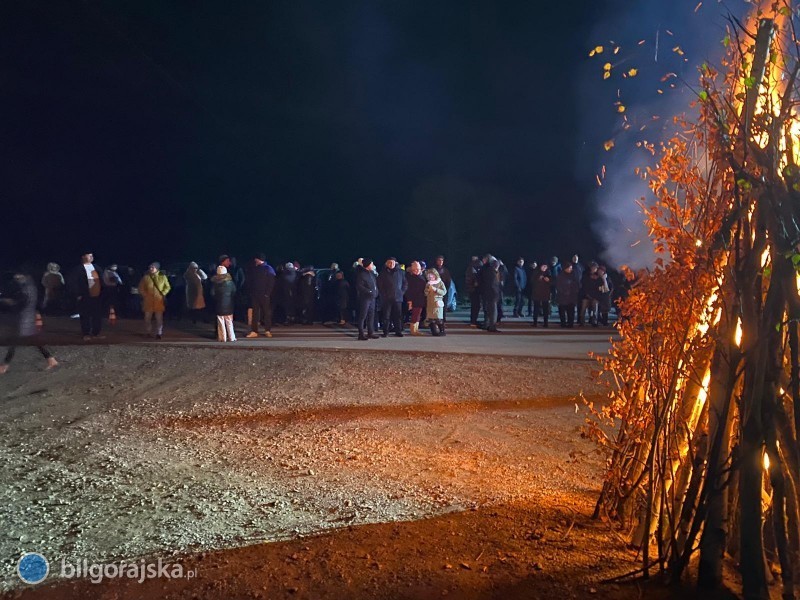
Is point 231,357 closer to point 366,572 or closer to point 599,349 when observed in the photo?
point 599,349

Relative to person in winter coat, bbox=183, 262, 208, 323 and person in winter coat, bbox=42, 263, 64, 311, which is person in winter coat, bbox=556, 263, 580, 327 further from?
person in winter coat, bbox=42, 263, 64, 311

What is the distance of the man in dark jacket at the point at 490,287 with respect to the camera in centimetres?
1605

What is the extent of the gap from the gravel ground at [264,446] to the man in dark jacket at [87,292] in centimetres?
219

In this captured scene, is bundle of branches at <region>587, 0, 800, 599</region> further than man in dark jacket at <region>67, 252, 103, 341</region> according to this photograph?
No

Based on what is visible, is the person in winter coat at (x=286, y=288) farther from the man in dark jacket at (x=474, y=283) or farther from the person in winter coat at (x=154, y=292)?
the man in dark jacket at (x=474, y=283)

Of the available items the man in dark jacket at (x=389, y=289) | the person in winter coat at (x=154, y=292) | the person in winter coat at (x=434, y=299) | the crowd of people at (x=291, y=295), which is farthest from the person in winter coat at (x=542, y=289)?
the person in winter coat at (x=154, y=292)

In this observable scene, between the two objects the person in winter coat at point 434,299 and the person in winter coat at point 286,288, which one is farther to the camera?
the person in winter coat at point 286,288

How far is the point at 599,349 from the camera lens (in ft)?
45.0

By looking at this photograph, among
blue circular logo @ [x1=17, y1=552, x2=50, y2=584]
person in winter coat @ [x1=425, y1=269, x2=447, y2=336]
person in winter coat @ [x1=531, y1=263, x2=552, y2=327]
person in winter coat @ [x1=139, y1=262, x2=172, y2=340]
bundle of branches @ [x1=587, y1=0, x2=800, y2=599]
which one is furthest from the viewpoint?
person in winter coat @ [x1=531, y1=263, x2=552, y2=327]

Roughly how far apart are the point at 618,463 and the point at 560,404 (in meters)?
4.56

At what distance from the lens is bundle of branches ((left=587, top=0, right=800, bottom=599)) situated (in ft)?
11.7

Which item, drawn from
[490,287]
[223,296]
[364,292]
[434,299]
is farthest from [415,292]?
[223,296]

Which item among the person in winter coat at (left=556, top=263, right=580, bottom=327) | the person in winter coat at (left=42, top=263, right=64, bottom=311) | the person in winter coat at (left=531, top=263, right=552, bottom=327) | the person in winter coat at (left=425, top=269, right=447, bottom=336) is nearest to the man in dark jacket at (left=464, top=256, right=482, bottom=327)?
the person in winter coat at (left=531, top=263, right=552, bottom=327)

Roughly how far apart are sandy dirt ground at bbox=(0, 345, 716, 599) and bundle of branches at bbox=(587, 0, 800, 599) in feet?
2.17
